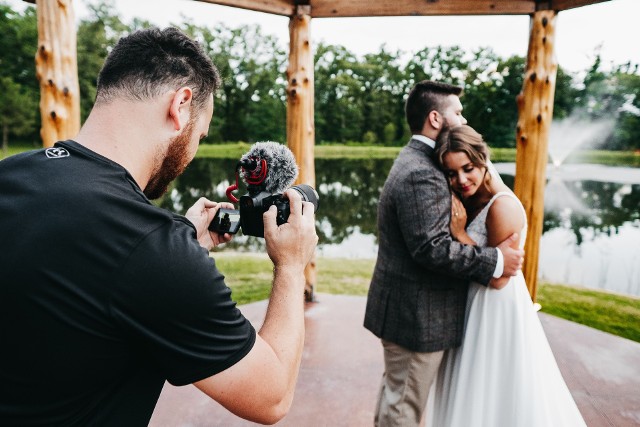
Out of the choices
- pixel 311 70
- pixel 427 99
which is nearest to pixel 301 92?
pixel 311 70

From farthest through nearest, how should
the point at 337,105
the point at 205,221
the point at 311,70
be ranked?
the point at 337,105
the point at 311,70
the point at 205,221

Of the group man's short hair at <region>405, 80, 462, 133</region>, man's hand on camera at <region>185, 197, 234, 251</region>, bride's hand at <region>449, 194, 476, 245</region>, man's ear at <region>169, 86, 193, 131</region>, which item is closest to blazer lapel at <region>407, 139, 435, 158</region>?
man's short hair at <region>405, 80, 462, 133</region>

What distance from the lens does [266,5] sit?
→ 4.22 meters

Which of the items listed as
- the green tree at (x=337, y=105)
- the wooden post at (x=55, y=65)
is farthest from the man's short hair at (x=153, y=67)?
the green tree at (x=337, y=105)

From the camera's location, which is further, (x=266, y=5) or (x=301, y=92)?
(x=301, y=92)

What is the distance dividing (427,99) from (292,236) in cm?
150

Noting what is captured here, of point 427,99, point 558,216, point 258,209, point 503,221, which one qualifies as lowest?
point 558,216

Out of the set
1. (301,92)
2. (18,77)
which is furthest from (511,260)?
(18,77)

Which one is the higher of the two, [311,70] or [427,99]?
[311,70]

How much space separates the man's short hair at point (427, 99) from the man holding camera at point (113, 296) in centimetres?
163

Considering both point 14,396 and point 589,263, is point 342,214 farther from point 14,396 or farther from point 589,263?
point 14,396

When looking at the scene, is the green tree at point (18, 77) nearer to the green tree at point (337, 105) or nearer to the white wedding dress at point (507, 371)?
the green tree at point (337, 105)

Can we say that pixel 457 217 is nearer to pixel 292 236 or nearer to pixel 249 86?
pixel 292 236

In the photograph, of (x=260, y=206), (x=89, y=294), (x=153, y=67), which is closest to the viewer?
(x=89, y=294)
